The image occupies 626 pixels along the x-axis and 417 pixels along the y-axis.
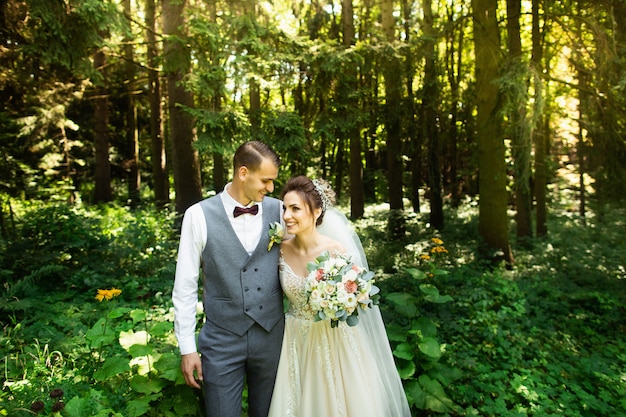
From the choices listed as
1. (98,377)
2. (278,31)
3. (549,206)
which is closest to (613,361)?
(98,377)

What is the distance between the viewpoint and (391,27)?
9.75m

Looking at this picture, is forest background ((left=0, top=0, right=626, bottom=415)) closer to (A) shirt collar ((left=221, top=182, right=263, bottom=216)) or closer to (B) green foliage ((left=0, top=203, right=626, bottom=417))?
(B) green foliage ((left=0, top=203, right=626, bottom=417))

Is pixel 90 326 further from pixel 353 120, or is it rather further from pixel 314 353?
pixel 353 120

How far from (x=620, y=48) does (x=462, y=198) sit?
9.52m

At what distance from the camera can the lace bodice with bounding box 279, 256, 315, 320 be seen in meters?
2.72

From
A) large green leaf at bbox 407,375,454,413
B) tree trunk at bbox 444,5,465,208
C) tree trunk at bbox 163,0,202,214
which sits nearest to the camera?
large green leaf at bbox 407,375,454,413

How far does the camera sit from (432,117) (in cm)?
999

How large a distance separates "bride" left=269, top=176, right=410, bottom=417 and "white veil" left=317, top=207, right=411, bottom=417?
12 millimetres

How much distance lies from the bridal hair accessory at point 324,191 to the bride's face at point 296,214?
171 millimetres

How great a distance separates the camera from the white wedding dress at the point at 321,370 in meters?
2.71

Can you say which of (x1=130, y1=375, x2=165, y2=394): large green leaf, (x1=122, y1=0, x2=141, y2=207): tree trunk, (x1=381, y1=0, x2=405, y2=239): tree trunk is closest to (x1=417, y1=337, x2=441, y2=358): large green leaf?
(x1=130, y1=375, x2=165, y2=394): large green leaf

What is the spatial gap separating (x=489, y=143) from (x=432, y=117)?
2443 millimetres

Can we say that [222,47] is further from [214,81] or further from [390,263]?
[390,263]

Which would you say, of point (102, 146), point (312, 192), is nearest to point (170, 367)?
point (312, 192)
